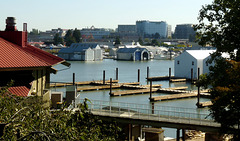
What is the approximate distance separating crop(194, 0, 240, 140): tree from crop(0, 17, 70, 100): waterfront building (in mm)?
5601

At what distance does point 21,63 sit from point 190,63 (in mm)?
48717

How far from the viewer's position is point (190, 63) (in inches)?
2395

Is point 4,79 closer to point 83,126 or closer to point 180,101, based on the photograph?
point 83,126

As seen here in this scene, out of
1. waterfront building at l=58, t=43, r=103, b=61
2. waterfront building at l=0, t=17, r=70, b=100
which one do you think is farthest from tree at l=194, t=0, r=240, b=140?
waterfront building at l=58, t=43, r=103, b=61

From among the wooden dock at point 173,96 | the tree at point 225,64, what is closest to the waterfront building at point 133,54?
the wooden dock at point 173,96

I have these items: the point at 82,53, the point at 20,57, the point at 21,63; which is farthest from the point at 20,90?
the point at 82,53

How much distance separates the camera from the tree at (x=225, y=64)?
42.5 ft

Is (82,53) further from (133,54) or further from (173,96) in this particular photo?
(173,96)

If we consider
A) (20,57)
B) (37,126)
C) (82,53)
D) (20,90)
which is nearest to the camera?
(37,126)

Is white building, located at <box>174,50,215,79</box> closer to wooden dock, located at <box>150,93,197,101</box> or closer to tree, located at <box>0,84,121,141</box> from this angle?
wooden dock, located at <box>150,93,197,101</box>

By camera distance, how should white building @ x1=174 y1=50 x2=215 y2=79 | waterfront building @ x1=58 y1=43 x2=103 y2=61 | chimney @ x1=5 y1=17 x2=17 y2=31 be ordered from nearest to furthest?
chimney @ x1=5 y1=17 x2=17 y2=31, white building @ x1=174 y1=50 x2=215 y2=79, waterfront building @ x1=58 y1=43 x2=103 y2=61

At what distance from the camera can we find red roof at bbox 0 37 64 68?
1365 centimetres

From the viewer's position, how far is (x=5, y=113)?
265 inches

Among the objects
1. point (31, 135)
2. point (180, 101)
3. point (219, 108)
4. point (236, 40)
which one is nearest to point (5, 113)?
point (31, 135)
